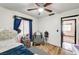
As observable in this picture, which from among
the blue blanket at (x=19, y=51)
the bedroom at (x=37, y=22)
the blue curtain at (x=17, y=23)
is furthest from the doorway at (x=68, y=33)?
the blue curtain at (x=17, y=23)

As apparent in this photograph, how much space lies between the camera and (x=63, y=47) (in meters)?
1.59

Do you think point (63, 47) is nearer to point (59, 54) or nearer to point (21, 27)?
point (59, 54)

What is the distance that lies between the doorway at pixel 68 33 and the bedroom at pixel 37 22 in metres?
0.04

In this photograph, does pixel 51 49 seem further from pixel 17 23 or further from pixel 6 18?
pixel 6 18

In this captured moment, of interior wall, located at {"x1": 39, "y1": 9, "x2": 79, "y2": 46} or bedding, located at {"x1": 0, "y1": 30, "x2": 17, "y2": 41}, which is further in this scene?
interior wall, located at {"x1": 39, "y1": 9, "x2": 79, "y2": 46}

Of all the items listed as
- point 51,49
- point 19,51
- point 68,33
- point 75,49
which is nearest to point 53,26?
point 68,33

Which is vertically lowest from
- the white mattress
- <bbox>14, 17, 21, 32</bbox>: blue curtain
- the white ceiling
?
the white mattress

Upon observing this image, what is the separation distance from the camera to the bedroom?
149 cm

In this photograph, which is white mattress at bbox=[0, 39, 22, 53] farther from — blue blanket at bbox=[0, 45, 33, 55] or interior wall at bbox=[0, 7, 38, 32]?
interior wall at bbox=[0, 7, 38, 32]

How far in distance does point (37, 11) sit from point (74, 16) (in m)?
0.53

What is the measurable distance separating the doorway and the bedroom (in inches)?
1.7

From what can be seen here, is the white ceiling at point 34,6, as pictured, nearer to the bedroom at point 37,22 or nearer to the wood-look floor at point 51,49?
the bedroom at point 37,22

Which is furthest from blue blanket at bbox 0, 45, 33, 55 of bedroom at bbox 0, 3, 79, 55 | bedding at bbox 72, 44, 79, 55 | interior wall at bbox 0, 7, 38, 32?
bedding at bbox 72, 44, 79, 55

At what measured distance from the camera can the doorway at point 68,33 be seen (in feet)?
4.93
